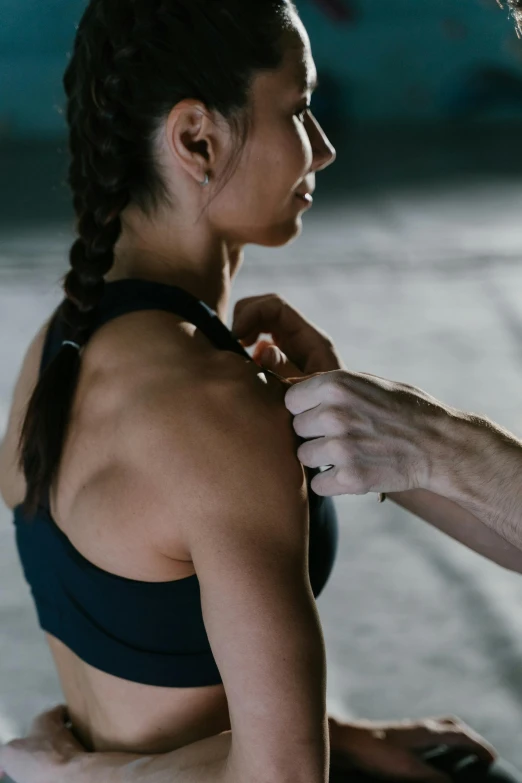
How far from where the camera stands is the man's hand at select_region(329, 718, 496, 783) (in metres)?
1.44

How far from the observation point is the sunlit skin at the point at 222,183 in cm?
126

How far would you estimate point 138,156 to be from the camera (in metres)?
1.29

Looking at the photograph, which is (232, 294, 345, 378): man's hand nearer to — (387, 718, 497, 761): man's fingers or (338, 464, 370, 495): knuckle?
(338, 464, 370, 495): knuckle

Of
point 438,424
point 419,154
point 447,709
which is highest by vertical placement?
point 419,154

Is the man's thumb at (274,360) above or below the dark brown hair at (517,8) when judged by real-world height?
below

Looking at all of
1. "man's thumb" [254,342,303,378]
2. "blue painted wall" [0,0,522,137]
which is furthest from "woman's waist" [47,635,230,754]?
"blue painted wall" [0,0,522,137]

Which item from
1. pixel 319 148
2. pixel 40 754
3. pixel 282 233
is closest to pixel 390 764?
pixel 40 754

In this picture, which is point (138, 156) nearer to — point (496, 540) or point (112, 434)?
point (112, 434)

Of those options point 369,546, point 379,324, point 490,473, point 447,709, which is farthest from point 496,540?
point 379,324

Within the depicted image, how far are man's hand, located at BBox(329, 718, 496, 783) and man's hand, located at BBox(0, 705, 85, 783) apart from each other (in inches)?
14.0

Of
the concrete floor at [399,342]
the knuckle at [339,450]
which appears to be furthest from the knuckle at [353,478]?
the concrete floor at [399,342]

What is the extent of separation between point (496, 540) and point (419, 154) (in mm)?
5032

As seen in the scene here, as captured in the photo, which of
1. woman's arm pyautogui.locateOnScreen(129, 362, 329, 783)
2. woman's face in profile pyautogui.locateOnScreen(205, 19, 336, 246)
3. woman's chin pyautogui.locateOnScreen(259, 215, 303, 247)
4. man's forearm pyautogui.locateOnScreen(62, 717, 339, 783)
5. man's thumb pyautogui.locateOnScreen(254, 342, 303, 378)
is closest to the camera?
woman's arm pyautogui.locateOnScreen(129, 362, 329, 783)

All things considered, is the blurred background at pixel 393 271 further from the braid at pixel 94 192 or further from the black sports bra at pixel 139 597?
the braid at pixel 94 192
